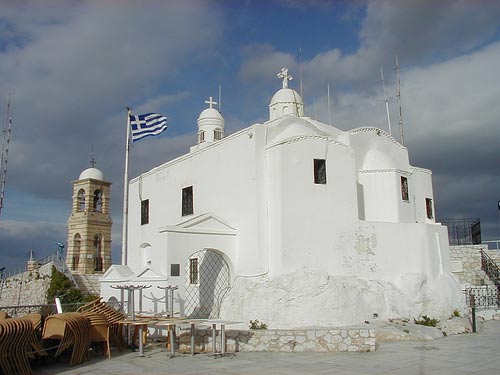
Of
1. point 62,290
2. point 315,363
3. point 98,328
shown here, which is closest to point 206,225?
point 98,328

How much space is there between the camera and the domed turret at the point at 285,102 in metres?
23.0

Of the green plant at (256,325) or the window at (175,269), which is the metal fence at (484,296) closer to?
the green plant at (256,325)

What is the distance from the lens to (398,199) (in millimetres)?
18875

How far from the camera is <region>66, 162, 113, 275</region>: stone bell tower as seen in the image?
3278 cm

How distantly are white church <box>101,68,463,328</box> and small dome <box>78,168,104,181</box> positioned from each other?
15.5m

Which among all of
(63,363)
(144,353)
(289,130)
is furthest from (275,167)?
(63,363)

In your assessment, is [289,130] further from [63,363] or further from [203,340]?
[63,363]

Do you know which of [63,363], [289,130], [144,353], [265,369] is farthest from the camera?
[289,130]

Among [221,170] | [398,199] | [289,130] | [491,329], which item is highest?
[289,130]

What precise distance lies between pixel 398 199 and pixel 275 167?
5.39m

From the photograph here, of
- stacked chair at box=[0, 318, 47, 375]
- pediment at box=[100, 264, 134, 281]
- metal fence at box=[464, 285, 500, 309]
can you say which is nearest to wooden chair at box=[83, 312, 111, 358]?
stacked chair at box=[0, 318, 47, 375]

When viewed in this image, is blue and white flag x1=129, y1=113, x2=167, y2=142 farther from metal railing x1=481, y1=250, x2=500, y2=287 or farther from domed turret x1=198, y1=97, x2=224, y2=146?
metal railing x1=481, y1=250, x2=500, y2=287

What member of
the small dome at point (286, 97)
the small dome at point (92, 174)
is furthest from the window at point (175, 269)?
the small dome at point (92, 174)

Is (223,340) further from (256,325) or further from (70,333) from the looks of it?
(70,333)
